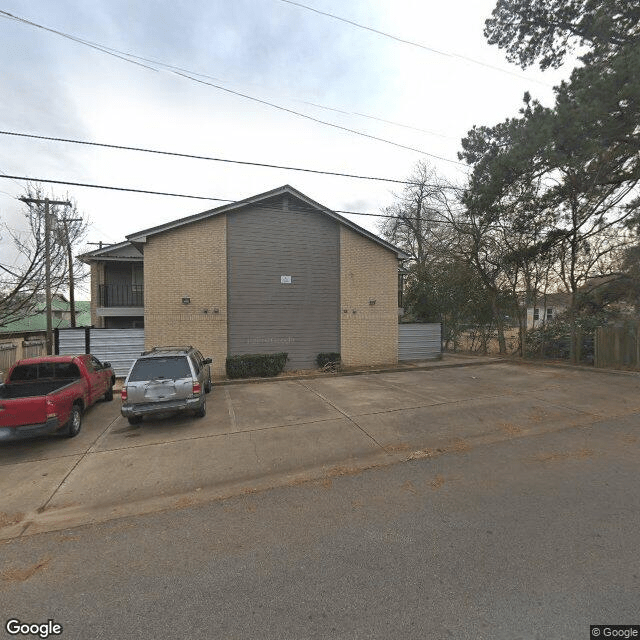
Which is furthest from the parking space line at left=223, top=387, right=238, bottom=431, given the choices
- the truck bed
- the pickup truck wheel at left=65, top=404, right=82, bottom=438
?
the truck bed

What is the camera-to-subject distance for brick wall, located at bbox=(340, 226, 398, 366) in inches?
589

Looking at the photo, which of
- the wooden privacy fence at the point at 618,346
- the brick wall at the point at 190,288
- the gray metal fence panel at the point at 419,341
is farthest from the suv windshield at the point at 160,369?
the wooden privacy fence at the point at 618,346

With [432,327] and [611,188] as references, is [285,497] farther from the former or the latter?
[611,188]

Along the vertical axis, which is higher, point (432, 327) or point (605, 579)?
point (432, 327)

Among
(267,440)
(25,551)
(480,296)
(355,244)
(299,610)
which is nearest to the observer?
(299,610)

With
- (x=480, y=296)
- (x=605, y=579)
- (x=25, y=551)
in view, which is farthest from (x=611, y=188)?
(x=25, y=551)

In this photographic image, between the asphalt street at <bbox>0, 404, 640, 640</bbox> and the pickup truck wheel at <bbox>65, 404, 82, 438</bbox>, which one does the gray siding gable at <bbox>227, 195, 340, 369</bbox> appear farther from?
the asphalt street at <bbox>0, 404, 640, 640</bbox>

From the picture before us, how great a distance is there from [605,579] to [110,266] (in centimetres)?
2124

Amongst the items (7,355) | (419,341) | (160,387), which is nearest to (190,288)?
(160,387)

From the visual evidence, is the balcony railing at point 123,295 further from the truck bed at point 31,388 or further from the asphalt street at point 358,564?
the asphalt street at point 358,564

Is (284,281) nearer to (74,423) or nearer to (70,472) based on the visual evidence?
(74,423)

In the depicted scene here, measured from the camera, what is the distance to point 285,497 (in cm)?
420

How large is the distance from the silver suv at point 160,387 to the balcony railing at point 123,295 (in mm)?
11369

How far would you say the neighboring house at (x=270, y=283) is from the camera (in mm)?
12992
